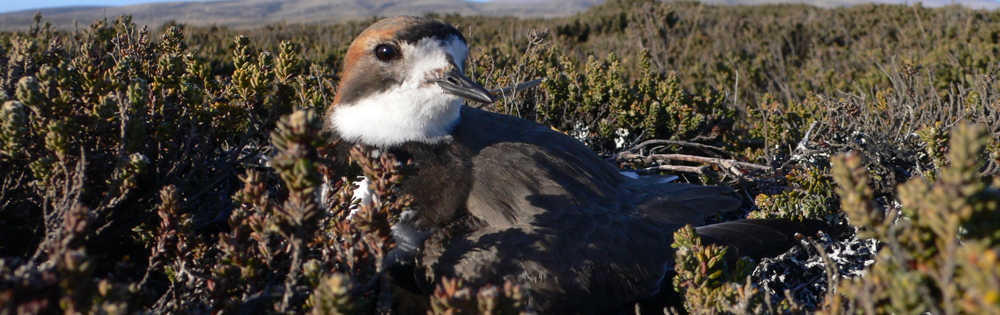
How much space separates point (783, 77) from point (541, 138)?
508 centimetres

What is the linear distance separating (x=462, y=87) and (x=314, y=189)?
1.07m

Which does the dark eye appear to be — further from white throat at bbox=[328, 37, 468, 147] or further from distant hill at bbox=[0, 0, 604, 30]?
distant hill at bbox=[0, 0, 604, 30]

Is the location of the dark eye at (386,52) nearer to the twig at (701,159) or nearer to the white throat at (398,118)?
the white throat at (398,118)

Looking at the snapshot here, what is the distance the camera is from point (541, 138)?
9.49 ft

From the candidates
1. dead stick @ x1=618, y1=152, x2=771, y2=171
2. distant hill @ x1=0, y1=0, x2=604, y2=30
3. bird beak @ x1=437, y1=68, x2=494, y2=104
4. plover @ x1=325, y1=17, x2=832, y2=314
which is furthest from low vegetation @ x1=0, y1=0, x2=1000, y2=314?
distant hill @ x1=0, y1=0, x2=604, y2=30

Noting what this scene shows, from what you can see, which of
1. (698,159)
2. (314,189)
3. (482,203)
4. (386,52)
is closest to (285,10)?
(698,159)

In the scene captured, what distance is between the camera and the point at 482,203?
93.3 inches

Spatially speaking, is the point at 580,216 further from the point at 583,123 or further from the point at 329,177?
the point at 583,123

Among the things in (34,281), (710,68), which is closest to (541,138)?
(34,281)

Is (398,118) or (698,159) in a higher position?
(398,118)

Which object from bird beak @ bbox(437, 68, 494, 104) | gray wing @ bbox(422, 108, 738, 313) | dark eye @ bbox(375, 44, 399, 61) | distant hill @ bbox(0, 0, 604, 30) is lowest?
gray wing @ bbox(422, 108, 738, 313)

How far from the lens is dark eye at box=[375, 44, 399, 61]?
2.44m

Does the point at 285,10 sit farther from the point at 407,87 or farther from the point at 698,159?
the point at 407,87

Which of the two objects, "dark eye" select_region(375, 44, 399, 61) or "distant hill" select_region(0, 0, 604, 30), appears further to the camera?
"distant hill" select_region(0, 0, 604, 30)
